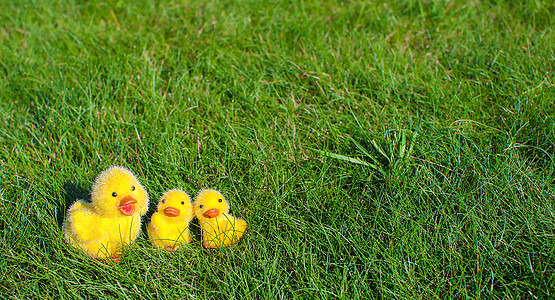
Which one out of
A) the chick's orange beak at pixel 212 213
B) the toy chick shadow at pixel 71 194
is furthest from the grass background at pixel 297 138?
the chick's orange beak at pixel 212 213

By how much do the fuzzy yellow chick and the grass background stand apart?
9 cm

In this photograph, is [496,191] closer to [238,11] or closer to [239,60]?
[239,60]

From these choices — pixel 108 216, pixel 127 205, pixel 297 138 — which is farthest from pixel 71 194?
pixel 297 138

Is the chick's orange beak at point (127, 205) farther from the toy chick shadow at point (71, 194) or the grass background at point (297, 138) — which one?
the toy chick shadow at point (71, 194)

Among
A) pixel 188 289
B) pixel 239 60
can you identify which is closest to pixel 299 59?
pixel 239 60

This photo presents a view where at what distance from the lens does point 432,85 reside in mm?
2803

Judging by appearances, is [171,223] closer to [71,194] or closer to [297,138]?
[71,194]

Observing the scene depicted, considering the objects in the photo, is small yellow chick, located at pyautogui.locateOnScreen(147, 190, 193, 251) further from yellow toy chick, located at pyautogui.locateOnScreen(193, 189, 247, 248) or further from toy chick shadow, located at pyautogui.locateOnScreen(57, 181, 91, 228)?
toy chick shadow, located at pyautogui.locateOnScreen(57, 181, 91, 228)

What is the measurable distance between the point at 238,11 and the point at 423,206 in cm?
215

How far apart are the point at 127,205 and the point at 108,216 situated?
0.45 feet

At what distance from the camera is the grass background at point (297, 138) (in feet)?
6.56

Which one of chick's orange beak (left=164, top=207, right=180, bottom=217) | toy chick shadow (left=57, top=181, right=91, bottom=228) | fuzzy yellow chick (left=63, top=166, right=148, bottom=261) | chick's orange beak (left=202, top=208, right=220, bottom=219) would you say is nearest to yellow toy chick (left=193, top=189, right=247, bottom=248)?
chick's orange beak (left=202, top=208, right=220, bottom=219)

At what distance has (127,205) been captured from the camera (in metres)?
1.90

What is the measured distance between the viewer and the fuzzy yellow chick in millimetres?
1923
